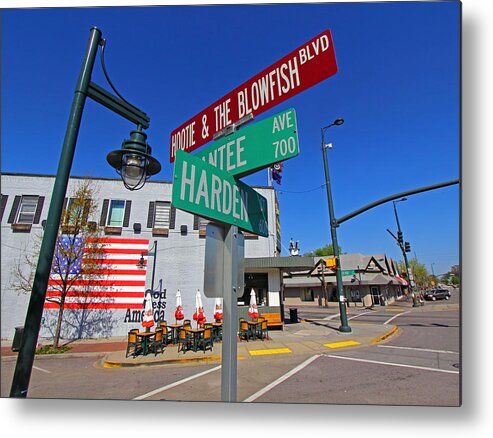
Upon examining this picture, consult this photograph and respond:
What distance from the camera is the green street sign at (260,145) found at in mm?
1991

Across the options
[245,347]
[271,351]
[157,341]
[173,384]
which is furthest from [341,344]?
[157,341]

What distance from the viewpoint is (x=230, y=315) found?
75.6 inches

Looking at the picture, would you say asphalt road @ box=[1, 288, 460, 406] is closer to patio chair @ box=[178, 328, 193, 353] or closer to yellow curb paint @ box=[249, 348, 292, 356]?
yellow curb paint @ box=[249, 348, 292, 356]

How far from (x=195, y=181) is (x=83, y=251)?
12.6m

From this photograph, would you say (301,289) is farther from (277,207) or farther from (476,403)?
(476,403)

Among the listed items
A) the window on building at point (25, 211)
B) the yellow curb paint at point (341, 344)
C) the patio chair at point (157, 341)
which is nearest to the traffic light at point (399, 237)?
the yellow curb paint at point (341, 344)

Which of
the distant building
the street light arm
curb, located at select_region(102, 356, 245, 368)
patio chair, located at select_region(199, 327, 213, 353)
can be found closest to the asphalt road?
curb, located at select_region(102, 356, 245, 368)

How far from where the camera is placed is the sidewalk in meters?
8.57

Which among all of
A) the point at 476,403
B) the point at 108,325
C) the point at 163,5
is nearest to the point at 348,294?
the point at 108,325

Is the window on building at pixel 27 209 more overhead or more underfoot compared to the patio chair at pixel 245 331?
more overhead

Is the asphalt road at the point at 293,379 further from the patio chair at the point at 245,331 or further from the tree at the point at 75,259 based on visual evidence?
the tree at the point at 75,259

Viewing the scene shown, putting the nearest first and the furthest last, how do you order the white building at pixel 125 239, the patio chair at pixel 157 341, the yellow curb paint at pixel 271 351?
the yellow curb paint at pixel 271 351, the patio chair at pixel 157 341, the white building at pixel 125 239

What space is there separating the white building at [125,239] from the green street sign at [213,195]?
12.4m

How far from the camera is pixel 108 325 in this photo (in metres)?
13.1
